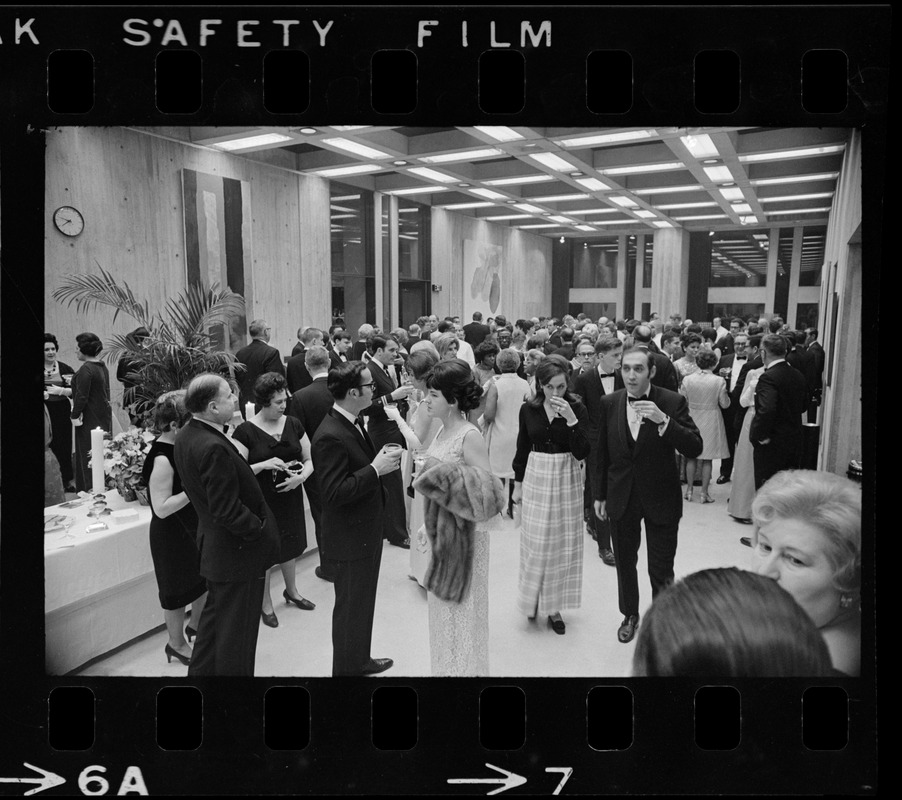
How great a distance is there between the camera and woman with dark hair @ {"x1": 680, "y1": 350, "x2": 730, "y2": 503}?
2.17 meters

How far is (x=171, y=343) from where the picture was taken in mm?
2404

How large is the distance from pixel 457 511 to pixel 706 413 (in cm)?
105

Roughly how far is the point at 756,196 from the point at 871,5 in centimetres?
83

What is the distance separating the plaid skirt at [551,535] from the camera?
217cm

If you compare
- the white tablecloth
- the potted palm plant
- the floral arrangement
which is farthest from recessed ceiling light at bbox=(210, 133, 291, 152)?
the white tablecloth

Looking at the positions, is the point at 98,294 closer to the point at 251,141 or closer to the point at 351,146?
the point at 251,141

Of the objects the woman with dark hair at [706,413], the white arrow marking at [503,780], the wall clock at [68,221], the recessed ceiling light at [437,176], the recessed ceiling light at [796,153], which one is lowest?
the white arrow marking at [503,780]

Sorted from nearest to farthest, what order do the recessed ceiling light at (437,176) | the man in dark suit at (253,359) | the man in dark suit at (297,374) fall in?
1. the man in dark suit at (253,359)
2. the man in dark suit at (297,374)
3. the recessed ceiling light at (437,176)

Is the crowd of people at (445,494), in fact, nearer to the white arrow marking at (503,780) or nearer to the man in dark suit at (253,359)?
the white arrow marking at (503,780)

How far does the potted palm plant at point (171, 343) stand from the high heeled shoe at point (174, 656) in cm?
90

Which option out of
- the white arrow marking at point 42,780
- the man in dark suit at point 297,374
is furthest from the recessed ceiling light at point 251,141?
the white arrow marking at point 42,780

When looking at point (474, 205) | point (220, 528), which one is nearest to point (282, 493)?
point (220, 528)

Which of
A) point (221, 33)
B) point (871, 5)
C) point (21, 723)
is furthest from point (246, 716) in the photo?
point (871, 5)

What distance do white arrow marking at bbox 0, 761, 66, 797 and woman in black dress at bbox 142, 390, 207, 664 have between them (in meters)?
0.48
